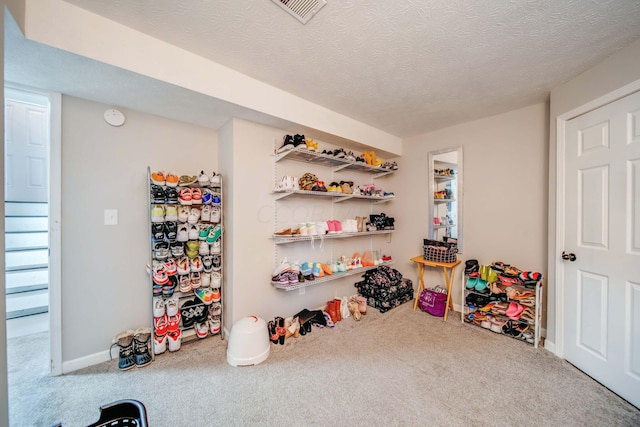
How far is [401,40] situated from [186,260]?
8.46 feet

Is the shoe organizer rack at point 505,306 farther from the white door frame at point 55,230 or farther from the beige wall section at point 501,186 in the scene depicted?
the white door frame at point 55,230

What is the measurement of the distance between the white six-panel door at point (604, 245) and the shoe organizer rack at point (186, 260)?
3.23 metres

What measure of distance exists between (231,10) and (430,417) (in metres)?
2.80

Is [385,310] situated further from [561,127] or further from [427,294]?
[561,127]

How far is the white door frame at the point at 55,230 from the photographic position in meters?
1.77

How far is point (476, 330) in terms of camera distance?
8.21 ft

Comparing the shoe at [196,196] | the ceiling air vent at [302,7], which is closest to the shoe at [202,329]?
the shoe at [196,196]

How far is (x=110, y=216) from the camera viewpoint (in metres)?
2.04

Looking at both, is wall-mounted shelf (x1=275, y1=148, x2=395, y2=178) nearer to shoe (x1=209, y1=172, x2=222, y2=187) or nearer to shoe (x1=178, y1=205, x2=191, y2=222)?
shoe (x1=209, y1=172, x2=222, y2=187)

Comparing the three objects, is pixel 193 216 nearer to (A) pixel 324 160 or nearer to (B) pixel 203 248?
(B) pixel 203 248

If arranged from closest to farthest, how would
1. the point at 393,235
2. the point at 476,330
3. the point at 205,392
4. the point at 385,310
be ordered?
the point at 205,392
the point at 476,330
the point at 385,310
the point at 393,235

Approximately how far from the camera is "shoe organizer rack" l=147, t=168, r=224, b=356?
80.2 inches

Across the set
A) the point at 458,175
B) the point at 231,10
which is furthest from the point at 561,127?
the point at 231,10

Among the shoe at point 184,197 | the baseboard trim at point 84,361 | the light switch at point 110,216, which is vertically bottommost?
the baseboard trim at point 84,361
